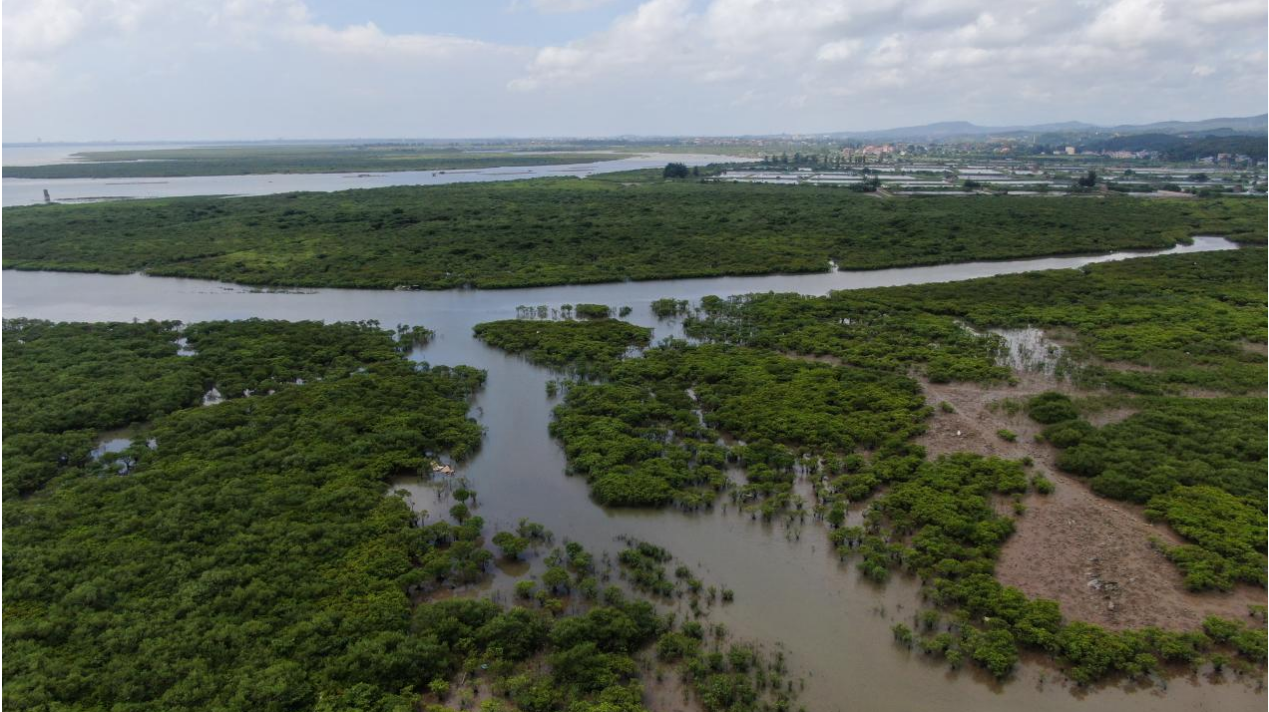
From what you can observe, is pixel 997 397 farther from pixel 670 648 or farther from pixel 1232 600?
pixel 670 648

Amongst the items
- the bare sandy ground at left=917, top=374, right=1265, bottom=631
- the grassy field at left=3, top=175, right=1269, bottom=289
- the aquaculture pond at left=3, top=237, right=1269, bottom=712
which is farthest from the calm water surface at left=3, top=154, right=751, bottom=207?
the bare sandy ground at left=917, top=374, right=1265, bottom=631

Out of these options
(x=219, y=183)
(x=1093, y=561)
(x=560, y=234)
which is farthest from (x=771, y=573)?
(x=219, y=183)

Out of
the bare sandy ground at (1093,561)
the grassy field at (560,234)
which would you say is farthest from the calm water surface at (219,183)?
the bare sandy ground at (1093,561)

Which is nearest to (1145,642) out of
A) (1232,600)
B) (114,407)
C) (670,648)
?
(1232,600)

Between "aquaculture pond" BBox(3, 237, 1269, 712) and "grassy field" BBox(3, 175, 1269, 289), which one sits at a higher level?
"grassy field" BBox(3, 175, 1269, 289)

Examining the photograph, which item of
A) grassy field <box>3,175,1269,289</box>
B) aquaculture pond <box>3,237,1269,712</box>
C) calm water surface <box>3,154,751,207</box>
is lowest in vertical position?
aquaculture pond <box>3,237,1269,712</box>

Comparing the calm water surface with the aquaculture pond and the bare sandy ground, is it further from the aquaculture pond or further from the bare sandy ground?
the bare sandy ground

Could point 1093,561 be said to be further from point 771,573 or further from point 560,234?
point 560,234

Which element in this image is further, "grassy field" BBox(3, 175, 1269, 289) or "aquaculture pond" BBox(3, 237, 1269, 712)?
"grassy field" BBox(3, 175, 1269, 289)
